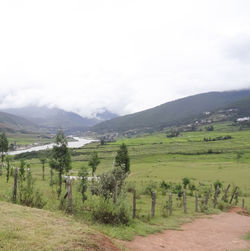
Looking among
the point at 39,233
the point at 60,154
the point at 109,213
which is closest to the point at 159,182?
the point at 60,154

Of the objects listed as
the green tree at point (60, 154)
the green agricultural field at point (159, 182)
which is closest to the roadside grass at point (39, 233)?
the green agricultural field at point (159, 182)

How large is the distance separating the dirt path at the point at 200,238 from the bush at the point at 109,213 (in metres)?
1.85

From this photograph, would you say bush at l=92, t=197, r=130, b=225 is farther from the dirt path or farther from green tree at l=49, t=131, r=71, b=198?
green tree at l=49, t=131, r=71, b=198

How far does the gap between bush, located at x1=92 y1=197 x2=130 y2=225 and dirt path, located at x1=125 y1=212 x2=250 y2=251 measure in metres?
1.85

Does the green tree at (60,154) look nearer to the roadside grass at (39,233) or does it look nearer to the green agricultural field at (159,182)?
the green agricultural field at (159,182)

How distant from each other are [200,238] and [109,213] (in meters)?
6.20

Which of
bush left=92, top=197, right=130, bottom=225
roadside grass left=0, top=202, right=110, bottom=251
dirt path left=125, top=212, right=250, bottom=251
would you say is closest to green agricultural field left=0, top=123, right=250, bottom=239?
bush left=92, top=197, right=130, bottom=225

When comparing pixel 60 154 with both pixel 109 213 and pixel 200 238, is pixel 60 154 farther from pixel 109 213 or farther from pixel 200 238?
pixel 200 238

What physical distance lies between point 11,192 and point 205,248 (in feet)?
40.8

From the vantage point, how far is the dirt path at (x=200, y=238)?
1179 cm

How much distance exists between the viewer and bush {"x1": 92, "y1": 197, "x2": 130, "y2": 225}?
45.2 ft

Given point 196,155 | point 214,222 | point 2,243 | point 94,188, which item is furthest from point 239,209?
point 196,155

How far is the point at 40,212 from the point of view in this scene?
38.5 feet

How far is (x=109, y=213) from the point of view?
1384 centimetres
